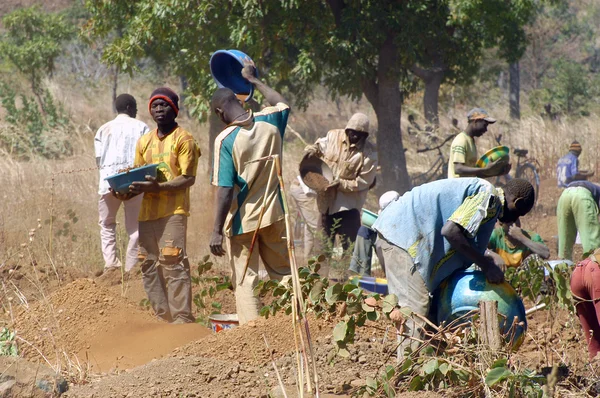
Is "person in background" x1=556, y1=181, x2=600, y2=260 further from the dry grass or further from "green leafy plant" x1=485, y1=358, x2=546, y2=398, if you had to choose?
the dry grass

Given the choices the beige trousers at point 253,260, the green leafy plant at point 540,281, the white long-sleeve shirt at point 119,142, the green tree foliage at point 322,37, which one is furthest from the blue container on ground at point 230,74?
the green tree foliage at point 322,37

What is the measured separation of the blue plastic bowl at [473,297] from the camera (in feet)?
15.5

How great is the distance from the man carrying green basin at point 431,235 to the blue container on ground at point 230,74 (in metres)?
2.26

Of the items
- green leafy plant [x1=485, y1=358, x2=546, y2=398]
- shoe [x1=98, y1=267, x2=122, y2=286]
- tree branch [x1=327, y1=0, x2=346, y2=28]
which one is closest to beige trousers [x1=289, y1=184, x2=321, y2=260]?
shoe [x1=98, y1=267, x2=122, y2=286]

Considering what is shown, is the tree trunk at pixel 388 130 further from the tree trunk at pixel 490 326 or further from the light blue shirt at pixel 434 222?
the tree trunk at pixel 490 326

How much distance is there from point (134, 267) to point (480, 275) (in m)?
4.45

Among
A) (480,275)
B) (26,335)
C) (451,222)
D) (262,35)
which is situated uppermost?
(262,35)

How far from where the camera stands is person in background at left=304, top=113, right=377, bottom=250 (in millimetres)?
8094

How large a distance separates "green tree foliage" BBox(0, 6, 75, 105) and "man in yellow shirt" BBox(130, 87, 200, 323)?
47.8 feet

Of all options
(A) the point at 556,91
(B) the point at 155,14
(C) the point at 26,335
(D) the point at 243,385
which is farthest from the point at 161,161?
(A) the point at 556,91

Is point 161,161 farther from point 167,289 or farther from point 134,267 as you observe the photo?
point 134,267

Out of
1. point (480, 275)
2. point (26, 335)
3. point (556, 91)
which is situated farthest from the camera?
point (556, 91)

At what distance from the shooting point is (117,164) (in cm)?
829

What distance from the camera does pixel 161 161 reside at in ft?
22.0
